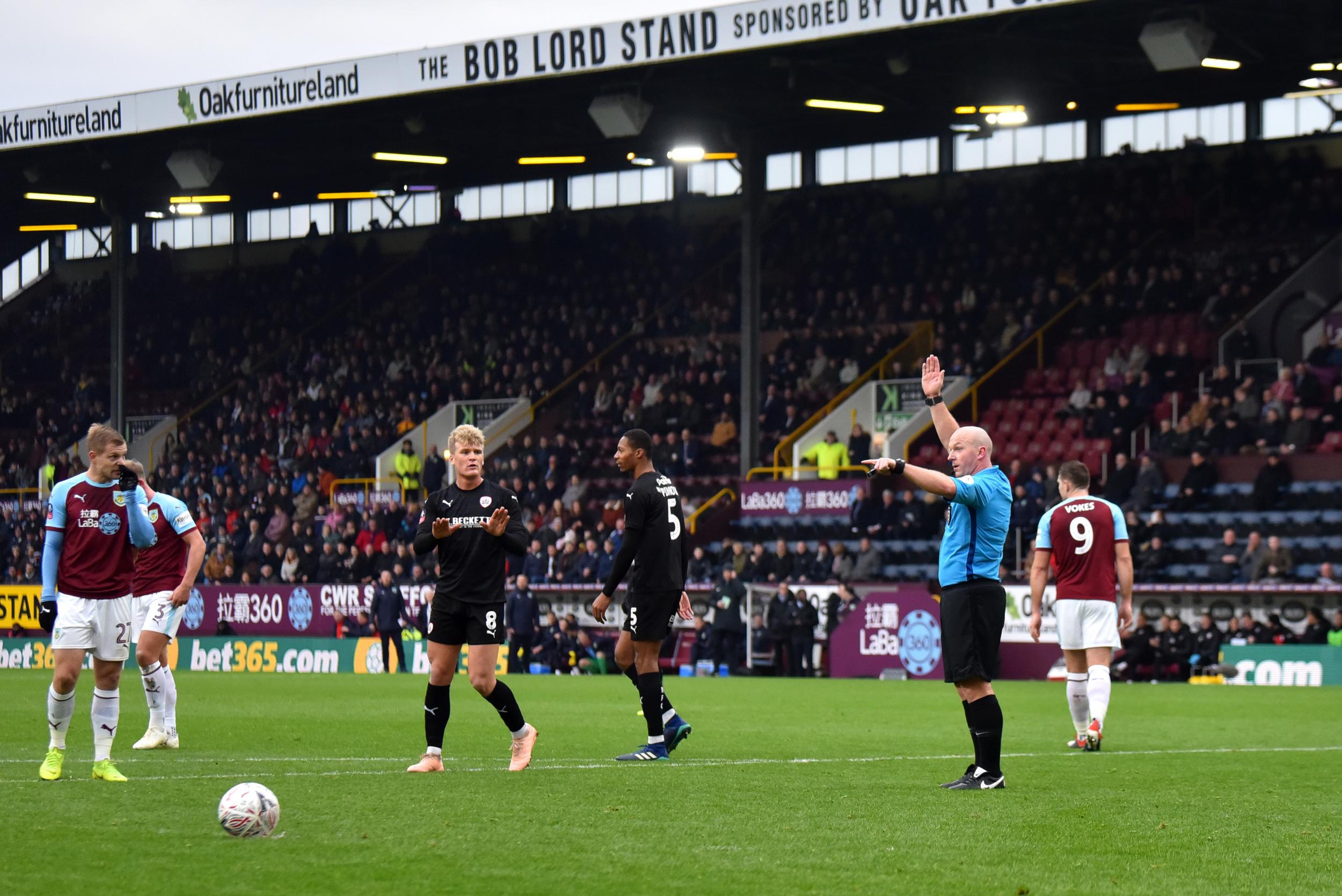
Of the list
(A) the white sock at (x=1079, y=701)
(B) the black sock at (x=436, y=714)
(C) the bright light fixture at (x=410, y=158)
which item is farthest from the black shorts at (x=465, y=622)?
(C) the bright light fixture at (x=410, y=158)

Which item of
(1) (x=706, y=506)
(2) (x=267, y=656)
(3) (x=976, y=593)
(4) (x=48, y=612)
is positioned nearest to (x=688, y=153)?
(1) (x=706, y=506)

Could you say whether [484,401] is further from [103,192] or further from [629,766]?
[629,766]

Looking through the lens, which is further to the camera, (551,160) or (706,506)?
(551,160)

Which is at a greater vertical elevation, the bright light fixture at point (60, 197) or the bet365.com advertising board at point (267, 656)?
the bright light fixture at point (60, 197)

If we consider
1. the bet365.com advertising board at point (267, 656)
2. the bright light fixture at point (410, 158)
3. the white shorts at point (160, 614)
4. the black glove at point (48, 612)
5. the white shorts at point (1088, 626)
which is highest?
the bright light fixture at point (410, 158)

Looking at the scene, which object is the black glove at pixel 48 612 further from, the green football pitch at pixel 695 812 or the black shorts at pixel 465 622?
the black shorts at pixel 465 622

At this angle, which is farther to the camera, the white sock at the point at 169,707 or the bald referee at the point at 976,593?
the white sock at the point at 169,707

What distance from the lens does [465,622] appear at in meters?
10.7

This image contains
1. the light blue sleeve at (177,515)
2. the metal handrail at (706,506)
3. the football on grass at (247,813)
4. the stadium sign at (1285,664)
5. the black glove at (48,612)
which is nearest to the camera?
the football on grass at (247,813)

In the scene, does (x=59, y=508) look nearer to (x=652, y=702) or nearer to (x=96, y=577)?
(x=96, y=577)

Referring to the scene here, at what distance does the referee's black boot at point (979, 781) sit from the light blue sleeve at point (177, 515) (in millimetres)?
5323

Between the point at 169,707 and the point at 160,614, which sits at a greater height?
the point at 160,614

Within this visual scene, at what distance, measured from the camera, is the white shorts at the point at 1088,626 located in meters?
13.5

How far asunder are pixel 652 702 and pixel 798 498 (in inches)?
838
